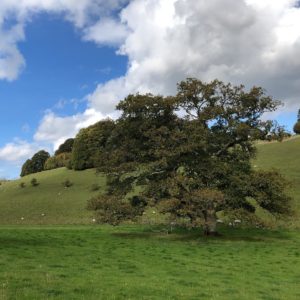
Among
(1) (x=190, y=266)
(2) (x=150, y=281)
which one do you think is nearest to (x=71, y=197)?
(1) (x=190, y=266)

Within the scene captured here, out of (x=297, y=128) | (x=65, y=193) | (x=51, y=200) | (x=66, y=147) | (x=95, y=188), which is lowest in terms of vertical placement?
(x=51, y=200)

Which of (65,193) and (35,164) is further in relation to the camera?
(35,164)

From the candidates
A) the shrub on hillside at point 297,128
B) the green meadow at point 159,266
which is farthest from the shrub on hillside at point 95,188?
the shrub on hillside at point 297,128

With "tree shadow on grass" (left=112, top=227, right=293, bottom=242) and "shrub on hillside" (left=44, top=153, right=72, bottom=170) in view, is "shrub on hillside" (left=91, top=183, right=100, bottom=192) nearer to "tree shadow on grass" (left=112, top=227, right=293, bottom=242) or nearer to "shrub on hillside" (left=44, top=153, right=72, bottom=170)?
"tree shadow on grass" (left=112, top=227, right=293, bottom=242)

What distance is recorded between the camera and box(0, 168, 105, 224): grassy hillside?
6356cm

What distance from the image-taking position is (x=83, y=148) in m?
94.5

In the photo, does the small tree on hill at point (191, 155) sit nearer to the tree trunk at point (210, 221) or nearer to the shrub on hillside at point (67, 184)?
the tree trunk at point (210, 221)

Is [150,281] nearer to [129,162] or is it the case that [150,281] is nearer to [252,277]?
[252,277]

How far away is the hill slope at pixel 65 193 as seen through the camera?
63531mm

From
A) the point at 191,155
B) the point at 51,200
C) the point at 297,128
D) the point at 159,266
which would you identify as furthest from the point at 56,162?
the point at 159,266

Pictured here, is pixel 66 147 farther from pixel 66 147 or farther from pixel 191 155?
pixel 191 155

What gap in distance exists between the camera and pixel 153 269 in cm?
2155

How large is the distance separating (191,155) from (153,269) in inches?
693

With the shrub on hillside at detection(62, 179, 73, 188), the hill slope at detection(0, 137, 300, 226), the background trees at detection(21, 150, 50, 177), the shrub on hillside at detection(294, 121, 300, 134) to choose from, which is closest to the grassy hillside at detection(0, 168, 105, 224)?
the hill slope at detection(0, 137, 300, 226)
